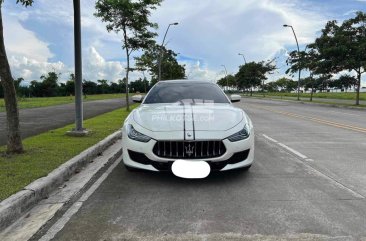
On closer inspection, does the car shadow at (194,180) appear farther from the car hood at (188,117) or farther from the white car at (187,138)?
the car hood at (188,117)

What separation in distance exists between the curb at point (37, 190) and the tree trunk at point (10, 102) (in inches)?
47.4

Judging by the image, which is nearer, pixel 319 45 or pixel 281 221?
pixel 281 221

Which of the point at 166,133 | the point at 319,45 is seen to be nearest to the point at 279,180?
the point at 166,133

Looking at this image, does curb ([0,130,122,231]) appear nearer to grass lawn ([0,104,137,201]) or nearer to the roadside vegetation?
grass lawn ([0,104,137,201])

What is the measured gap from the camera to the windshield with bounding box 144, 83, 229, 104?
7078 mm

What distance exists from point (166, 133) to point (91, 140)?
13.7ft

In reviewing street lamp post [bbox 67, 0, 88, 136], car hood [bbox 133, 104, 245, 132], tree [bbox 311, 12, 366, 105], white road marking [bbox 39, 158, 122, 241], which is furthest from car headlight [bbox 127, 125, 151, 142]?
tree [bbox 311, 12, 366, 105]

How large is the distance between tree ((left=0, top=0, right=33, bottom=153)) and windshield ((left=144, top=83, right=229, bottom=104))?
235cm

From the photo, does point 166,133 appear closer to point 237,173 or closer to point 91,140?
point 237,173

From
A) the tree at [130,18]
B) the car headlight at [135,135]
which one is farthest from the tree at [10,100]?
the tree at [130,18]

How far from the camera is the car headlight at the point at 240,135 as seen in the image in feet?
17.5

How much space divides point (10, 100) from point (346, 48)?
29730mm

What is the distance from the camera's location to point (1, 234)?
377cm

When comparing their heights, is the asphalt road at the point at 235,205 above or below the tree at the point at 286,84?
below
